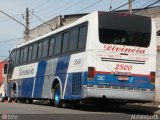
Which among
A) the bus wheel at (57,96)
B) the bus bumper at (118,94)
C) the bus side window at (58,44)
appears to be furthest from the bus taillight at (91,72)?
the bus side window at (58,44)

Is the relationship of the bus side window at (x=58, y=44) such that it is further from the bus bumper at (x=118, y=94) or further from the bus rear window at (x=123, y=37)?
the bus bumper at (x=118, y=94)

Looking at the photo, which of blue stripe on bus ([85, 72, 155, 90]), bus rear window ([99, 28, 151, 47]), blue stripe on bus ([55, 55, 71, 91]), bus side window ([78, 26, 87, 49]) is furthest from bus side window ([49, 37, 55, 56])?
blue stripe on bus ([85, 72, 155, 90])

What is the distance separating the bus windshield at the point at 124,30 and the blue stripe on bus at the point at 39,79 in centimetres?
602

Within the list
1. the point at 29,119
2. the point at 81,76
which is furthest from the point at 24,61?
the point at 29,119

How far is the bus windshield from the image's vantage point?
63.7 feet

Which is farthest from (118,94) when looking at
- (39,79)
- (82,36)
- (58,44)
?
(39,79)

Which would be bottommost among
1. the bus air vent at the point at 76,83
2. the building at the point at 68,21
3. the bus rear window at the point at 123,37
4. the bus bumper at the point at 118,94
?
the bus bumper at the point at 118,94

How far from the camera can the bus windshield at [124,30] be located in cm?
1941

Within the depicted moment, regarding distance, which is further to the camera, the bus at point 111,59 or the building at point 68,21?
the building at point 68,21

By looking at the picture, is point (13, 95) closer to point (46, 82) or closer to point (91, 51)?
point (46, 82)

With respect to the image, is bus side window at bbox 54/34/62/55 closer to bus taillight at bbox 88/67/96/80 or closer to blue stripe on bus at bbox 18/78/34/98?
bus taillight at bbox 88/67/96/80

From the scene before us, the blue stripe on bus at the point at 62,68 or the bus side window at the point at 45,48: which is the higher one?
the bus side window at the point at 45,48

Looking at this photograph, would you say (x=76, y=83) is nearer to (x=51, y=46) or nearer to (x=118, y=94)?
(x=118, y=94)

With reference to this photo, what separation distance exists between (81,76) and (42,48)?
626 centimetres
